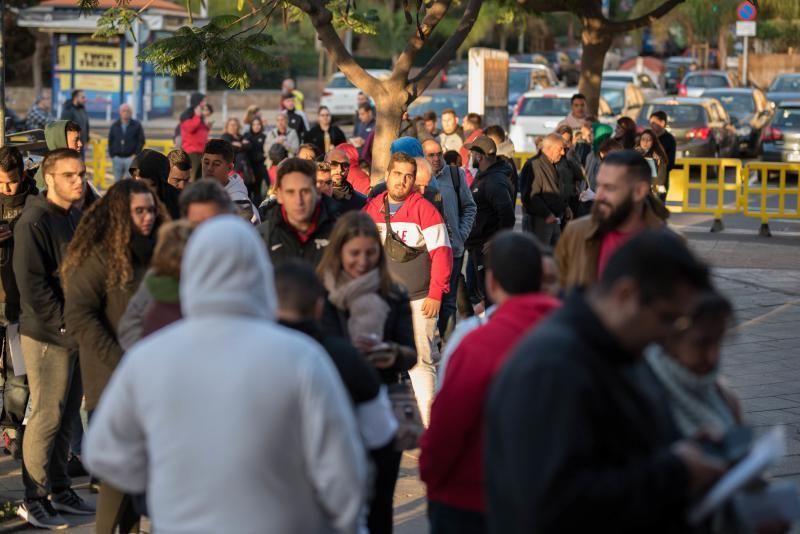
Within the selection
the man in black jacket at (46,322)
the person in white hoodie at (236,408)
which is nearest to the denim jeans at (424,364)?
the man in black jacket at (46,322)

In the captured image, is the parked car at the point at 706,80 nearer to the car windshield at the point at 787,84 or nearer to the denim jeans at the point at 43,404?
the car windshield at the point at 787,84

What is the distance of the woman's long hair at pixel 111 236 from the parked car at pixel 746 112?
1042 inches

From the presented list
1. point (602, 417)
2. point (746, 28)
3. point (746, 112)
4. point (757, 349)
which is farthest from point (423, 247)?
point (746, 28)

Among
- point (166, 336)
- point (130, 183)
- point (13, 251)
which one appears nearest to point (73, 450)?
point (13, 251)

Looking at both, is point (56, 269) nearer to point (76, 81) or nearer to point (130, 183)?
point (130, 183)

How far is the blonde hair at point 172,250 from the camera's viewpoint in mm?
5098

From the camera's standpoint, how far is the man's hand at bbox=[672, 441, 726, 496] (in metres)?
3.17

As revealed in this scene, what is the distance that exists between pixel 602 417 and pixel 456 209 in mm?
7638

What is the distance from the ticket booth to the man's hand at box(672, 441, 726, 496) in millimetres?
35077

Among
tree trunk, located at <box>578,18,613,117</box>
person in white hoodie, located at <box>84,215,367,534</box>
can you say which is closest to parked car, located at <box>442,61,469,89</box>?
tree trunk, located at <box>578,18,613,117</box>

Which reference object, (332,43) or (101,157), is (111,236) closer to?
(332,43)

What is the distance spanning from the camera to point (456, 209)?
35.2 ft

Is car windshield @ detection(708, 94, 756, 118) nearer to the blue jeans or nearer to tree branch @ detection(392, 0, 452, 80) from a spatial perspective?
tree branch @ detection(392, 0, 452, 80)

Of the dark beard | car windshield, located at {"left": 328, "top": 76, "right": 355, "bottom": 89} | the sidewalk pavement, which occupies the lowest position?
the sidewalk pavement
